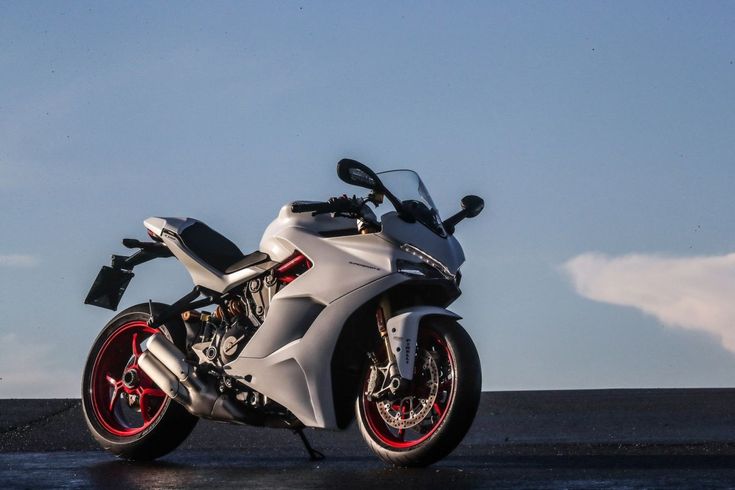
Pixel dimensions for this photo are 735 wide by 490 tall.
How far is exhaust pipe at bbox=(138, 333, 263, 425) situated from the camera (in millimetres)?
6941

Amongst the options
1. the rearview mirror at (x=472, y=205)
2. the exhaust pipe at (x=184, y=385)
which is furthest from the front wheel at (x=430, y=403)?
the rearview mirror at (x=472, y=205)

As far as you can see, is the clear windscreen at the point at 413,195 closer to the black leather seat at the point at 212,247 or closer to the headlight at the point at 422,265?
the headlight at the point at 422,265

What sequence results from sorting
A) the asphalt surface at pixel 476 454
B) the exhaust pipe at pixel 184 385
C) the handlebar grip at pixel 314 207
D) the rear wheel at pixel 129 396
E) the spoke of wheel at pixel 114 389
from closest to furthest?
the asphalt surface at pixel 476 454, the handlebar grip at pixel 314 207, the exhaust pipe at pixel 184 385, the rear wheel at pixel 129 396, the spoke of wheel at pixel 114 389

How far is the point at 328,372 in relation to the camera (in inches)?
258

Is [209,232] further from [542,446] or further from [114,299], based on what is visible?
[542,446]

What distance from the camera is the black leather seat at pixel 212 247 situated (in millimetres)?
7426

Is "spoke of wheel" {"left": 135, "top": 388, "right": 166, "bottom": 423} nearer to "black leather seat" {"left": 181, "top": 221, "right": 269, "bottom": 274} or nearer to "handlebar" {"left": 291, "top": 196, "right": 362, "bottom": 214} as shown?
"black leather seat" {"left": 181, "top": 221, "right": 269, "bottom": 274}

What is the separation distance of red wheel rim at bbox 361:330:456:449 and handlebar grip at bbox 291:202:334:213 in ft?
3.04

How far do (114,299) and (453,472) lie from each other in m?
3.16

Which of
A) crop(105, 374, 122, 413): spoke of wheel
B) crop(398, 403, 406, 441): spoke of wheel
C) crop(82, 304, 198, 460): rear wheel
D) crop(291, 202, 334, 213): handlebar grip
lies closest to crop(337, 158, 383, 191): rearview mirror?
crop(291, 202, 334, 213): handlebar grip

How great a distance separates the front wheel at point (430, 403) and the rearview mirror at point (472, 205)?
112 centimetres

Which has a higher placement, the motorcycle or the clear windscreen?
the clear windscreen

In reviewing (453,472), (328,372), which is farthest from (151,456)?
(453,472)

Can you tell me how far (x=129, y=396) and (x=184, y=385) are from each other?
73 centimetres
